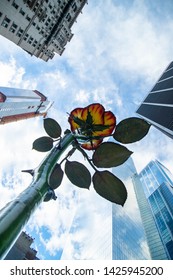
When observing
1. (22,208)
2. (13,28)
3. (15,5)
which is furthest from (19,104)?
(22,208)

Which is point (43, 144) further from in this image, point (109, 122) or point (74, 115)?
point (109, 122)

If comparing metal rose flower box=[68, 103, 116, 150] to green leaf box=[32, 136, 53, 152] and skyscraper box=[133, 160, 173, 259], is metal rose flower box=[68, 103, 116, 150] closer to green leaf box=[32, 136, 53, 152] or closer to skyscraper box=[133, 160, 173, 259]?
green leaf box=[32, 136, 53, 152]

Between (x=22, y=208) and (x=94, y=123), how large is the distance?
42cm

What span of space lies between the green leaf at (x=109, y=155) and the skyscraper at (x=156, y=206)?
69.4 metres

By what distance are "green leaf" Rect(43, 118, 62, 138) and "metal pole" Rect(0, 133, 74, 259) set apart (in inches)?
6.8

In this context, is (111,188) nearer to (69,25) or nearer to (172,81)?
(69,25)

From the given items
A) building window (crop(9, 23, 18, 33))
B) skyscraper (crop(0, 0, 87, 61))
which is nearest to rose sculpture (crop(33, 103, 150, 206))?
skyscraper (crop(0, 0, 87, 61))

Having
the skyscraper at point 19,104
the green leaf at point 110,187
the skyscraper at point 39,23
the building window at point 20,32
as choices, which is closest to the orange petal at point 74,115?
the green leaf at point 110,187

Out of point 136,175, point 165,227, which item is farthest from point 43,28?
point 136,175

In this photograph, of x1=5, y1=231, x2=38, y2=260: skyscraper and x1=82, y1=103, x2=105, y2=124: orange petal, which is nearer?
x1=82, y1=103, x2=105, y2=124: orange petal

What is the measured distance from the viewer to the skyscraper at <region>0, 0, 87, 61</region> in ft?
80.6

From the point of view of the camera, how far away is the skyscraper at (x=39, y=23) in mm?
24562

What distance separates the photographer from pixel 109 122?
743mm

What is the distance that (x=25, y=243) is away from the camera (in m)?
36.6
